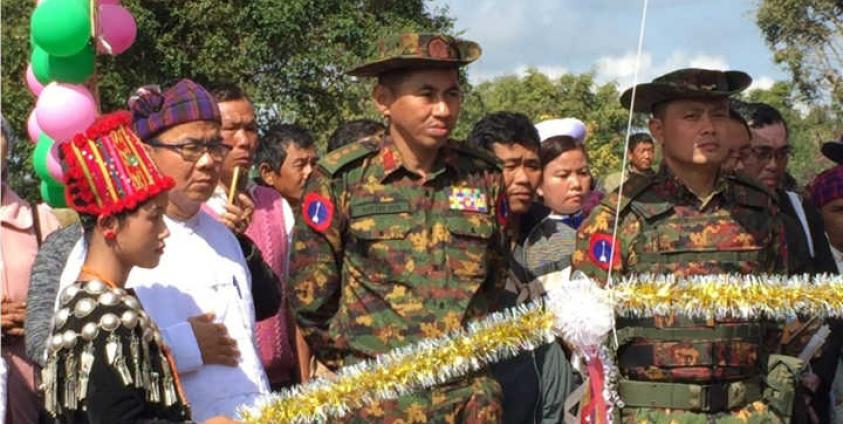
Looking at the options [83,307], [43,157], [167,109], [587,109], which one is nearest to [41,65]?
[43,157]

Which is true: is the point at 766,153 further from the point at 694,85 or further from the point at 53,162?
the point at 53,162

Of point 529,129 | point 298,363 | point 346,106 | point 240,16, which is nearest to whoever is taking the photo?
point 298,363

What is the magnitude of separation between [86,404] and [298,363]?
262 cm

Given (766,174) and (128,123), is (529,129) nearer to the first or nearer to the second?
(766,174)

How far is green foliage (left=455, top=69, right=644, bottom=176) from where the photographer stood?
2070 centimetres

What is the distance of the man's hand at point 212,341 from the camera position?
4172 millimetres

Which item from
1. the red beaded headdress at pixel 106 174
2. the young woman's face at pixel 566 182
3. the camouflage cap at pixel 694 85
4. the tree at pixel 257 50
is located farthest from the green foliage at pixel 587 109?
the red beaded headdress at pixel 106 174

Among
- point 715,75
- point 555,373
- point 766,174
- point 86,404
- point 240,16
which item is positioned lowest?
point 555,373

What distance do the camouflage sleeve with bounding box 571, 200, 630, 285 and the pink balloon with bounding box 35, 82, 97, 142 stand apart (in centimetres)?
221

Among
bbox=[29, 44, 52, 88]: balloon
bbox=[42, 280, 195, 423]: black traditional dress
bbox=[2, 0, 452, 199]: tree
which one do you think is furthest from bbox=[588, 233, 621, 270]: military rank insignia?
bbox=[2, 0, 452, 199]: tree

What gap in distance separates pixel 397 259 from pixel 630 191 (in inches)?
40.1

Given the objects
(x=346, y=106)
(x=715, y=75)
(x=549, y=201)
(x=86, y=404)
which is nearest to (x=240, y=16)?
(x=346, y=106)

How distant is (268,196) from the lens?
624cm

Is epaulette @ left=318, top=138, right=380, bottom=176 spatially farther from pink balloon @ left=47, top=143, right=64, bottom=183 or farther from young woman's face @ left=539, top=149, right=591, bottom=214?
young woman's face @ left=539, top=149, right=591, bottom=214
